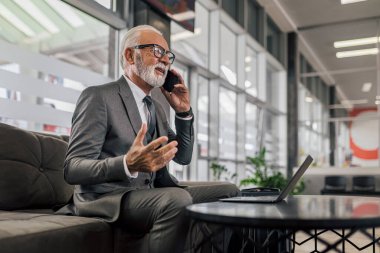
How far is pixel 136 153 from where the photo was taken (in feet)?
4.23

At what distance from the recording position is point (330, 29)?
343 inches

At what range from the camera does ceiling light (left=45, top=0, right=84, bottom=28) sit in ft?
11.5

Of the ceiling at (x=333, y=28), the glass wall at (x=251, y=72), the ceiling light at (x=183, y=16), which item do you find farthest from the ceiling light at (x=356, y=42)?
the ceiling light at (x=183, y=16)

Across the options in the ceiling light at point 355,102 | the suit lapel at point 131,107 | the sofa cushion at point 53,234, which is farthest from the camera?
the ceiling light at point 355,102

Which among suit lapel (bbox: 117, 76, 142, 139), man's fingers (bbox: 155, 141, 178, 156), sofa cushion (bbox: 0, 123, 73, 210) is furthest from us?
sofa cushion (bbox: 0, 123, 73, 210)

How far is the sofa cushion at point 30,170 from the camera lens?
1.81m

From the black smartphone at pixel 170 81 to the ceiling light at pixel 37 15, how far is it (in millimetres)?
1803

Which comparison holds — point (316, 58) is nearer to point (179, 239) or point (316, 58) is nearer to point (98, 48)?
point (98, 48)

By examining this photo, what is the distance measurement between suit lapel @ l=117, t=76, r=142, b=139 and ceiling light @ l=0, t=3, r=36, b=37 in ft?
5.47

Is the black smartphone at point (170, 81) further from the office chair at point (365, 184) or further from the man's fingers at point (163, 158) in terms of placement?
the office chair at point (365, 184)

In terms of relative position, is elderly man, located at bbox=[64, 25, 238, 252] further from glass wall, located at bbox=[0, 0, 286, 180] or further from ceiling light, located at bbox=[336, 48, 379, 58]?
ceiling light, located at bbox=[336, 48, 379, 58]

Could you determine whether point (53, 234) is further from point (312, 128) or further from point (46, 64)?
point (312, 128)

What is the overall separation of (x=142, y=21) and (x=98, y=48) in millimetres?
557

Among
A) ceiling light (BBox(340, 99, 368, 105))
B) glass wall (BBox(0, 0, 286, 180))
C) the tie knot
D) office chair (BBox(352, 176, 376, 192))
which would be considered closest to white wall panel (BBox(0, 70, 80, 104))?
glass wall (BBox(0, 0, 286, 180))
